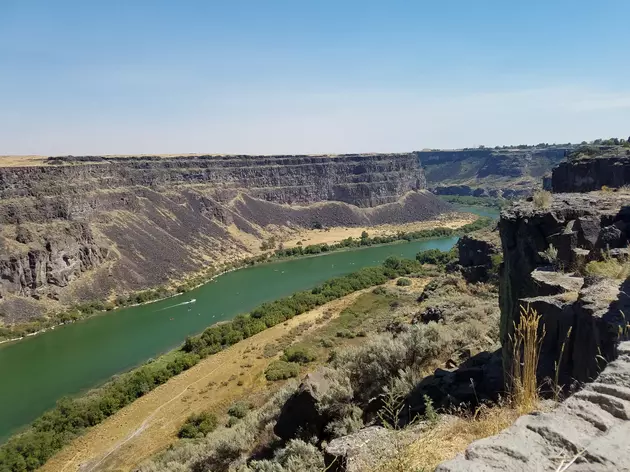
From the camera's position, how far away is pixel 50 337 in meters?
37.5

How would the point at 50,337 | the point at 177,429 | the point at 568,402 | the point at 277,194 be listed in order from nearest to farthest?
1. the point at 568,402
2. the point at 177,429
3. the point at 50,337
4. the point at 277,194

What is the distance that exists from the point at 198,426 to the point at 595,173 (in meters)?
33.3

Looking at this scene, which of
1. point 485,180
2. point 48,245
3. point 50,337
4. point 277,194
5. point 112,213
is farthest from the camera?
point 485,180

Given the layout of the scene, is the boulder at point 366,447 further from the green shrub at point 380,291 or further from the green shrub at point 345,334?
the green shrub at point 380,291

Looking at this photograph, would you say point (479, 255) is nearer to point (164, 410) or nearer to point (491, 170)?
point (164, 410)

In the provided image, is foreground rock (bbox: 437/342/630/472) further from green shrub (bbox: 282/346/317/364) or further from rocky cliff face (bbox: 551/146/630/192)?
rocky cliff face (bbox: 551/146/630/192)

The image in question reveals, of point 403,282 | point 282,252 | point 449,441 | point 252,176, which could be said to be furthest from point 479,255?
point 252,176

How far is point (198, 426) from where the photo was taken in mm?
19484

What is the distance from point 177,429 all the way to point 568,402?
19.6m

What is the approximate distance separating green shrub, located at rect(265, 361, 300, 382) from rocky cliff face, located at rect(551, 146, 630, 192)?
22113 millimetres

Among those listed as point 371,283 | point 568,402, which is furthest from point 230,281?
point 568,402

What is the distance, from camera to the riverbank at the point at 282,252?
40.0 metres

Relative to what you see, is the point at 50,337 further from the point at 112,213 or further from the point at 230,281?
the point at 112,213

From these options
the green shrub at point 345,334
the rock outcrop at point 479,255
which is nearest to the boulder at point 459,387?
the green shrub at point 345,334
